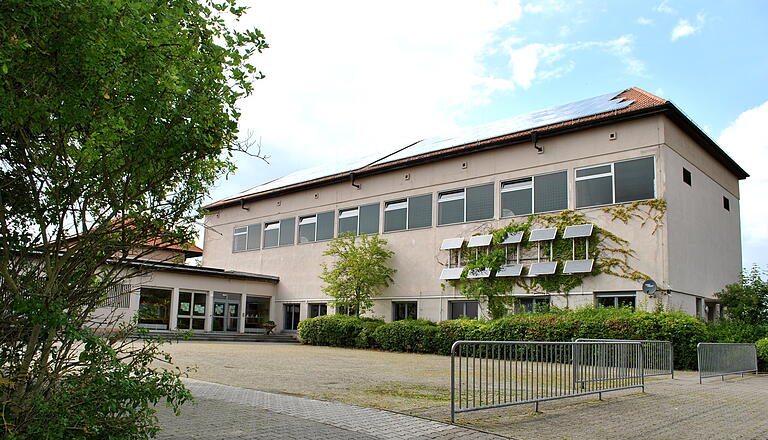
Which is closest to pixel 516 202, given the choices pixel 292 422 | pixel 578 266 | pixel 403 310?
pixel 578 266

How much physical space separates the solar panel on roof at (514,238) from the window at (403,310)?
550 cm

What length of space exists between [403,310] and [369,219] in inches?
186

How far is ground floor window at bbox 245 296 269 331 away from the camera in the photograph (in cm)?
3231

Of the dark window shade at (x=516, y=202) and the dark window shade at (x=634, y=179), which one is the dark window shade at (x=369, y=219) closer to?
the dark window shade at (x=516, y=202)

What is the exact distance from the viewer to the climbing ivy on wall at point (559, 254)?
19.8m

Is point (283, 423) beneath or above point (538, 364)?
beneath

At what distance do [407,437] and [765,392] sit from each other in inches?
376

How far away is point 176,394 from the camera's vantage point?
4.57 m

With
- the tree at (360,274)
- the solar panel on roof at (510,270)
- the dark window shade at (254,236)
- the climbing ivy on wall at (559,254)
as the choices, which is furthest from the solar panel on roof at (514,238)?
the dark window shade at (254,236)

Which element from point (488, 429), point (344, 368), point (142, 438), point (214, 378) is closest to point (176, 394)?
point (142, 438)

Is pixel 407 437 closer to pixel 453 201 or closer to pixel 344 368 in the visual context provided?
pixel 344 368

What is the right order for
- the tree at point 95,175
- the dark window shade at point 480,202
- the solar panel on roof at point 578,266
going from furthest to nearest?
the dark window shade at point 480,202
the solar panel on roof at point 578,266
the tree at point 95,175

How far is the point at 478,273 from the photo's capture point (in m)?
23.2

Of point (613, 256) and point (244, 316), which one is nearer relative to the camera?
point (613, 256)
